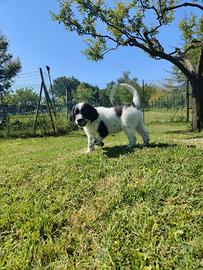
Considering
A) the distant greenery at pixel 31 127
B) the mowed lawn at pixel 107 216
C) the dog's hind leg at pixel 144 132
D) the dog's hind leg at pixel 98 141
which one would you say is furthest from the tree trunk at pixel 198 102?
the mowed lawn at pixel 107 216

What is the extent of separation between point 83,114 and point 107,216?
3.17 metres

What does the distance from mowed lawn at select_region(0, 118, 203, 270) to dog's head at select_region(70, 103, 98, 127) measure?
4.09ft

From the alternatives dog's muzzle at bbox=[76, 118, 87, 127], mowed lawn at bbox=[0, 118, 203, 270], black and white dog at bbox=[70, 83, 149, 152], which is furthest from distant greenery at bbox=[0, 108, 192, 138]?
mowed lawn at bbox=[0, 118, 203, 270]

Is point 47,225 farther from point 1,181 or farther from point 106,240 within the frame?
point 1,181

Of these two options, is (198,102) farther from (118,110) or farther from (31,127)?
(118,110)

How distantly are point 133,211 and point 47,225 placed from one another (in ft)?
3.36

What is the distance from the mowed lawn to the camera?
10.5 feet

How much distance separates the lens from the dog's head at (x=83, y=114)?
22.0ft

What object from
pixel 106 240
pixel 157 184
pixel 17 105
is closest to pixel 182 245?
pixel 106 240

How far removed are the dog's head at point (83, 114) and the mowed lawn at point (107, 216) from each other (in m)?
1.25

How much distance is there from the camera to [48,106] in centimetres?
1521

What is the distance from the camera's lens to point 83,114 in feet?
22.2

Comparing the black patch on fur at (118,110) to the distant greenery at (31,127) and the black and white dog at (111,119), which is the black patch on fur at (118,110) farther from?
→ the distant greenery at (31,127)

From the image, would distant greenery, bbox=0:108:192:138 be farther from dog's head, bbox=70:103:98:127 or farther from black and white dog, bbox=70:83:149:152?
dog's head, bbox=70:103:98:127
